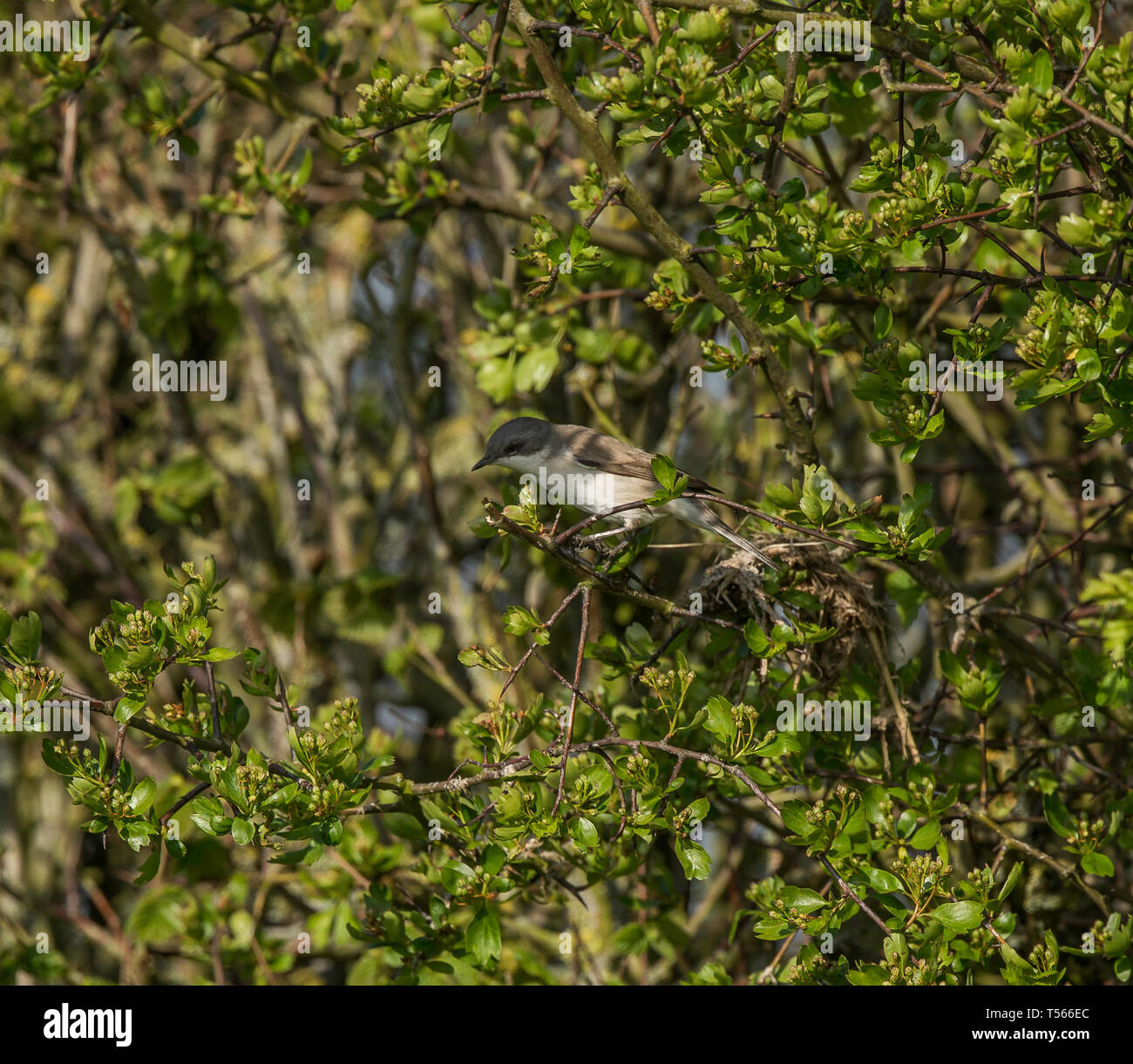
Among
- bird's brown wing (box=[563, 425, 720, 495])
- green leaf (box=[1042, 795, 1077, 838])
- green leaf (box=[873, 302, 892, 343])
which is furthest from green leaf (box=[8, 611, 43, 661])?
green leaf (box=[1042, 795, 1077, 838])

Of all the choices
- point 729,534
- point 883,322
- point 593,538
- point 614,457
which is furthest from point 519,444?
point 883,322

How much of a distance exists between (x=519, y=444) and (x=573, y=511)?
1.66 ft

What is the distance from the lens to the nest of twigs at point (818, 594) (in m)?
3.78

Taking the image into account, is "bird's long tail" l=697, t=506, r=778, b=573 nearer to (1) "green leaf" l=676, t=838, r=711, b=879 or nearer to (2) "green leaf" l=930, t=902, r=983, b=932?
(1) "green leaf" l=676, t=838, r=711, b=879

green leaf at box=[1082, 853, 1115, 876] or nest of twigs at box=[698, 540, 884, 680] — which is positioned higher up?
nest of twigs at box=[698, 540, 884, 680]

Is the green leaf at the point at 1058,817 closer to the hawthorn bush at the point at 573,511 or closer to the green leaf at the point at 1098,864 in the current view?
the hawthorn bush at the point at 573,511

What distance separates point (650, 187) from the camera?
250 inches

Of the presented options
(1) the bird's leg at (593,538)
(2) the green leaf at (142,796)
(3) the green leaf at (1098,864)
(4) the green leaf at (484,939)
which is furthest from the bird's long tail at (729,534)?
(2) the green leaf at (142,796)

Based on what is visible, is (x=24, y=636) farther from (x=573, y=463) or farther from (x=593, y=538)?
(x=573, y=463)

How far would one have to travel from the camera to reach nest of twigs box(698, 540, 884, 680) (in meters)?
3.78

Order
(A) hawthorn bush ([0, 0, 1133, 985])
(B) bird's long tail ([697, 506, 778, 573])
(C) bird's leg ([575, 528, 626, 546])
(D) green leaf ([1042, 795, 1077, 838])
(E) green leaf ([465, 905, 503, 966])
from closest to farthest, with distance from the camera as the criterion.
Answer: (A) hawthorn bush ([0, 0, 1133, 985]) < (E) green leaf ([465, 905, 503, 966]) < (D) green leaf ([1042, 795, 1077, 838]) < (B) bird's long tail ([697, 506, 778, 573]) < (C) bird's leg ([575, 528, 626, 546])

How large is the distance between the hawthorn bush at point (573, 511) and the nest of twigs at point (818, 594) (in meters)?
0.02

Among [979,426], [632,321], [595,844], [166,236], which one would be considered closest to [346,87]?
[166,236]

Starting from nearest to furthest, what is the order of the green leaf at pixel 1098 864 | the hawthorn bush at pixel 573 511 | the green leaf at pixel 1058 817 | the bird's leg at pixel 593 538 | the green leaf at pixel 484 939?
the hawthorn bush at pixel 573 511 → the green leaf at pixel 484 939 → the green leaf at pixel 1098 864 → the green leaf at pixel 1058 817 → the bird's leg at pixel 593 538
